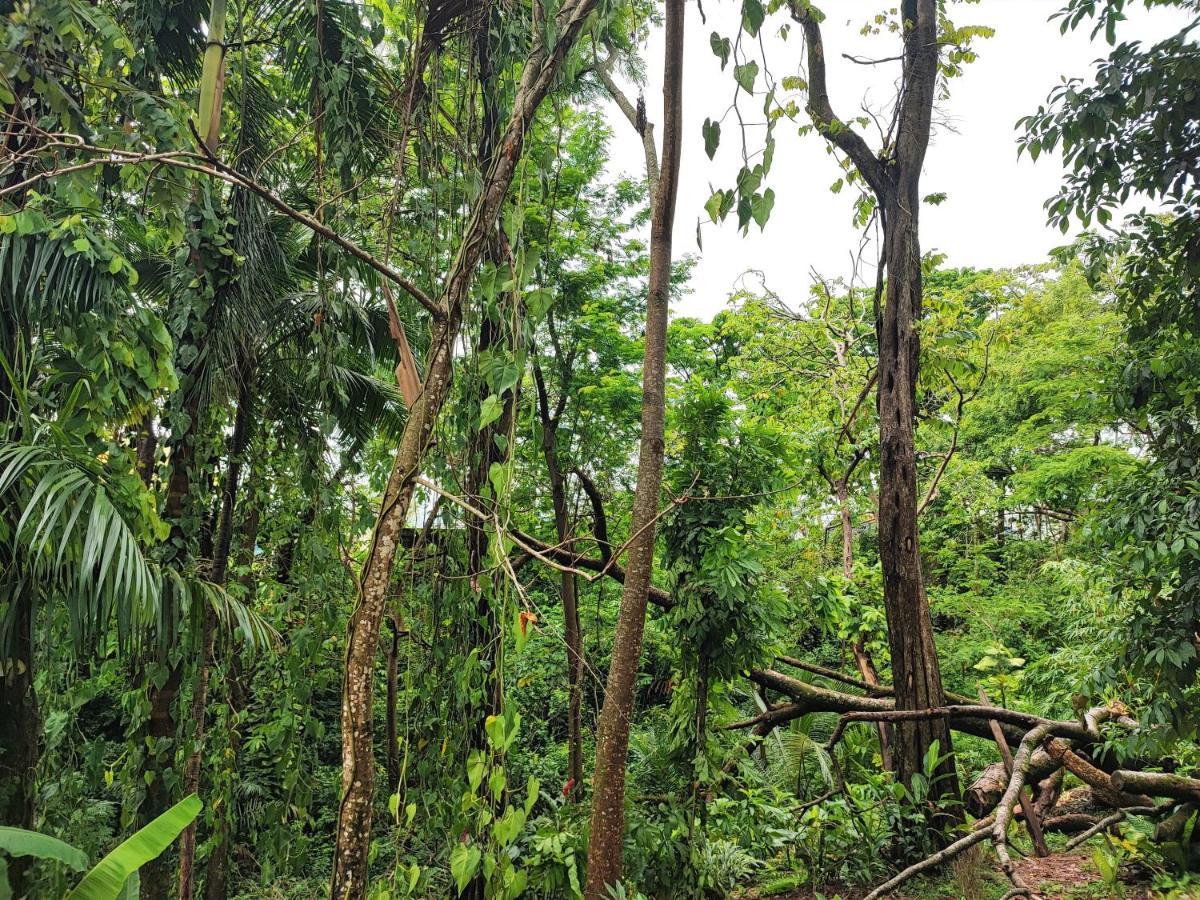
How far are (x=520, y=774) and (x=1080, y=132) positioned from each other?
6.79 m

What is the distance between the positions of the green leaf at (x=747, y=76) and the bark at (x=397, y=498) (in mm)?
758

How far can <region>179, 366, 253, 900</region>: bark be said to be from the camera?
3441mm

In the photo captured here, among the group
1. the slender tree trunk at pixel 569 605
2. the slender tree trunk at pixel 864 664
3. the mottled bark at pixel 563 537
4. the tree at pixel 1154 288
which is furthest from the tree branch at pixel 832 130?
the slender tree trunk at pixel 569 605

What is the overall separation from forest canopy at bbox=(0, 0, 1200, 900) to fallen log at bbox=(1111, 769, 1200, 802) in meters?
0.01

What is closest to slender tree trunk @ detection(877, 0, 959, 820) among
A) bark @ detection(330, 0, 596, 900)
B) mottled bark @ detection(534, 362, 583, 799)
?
mottled bark @ detection(534, 362, 583, 799)

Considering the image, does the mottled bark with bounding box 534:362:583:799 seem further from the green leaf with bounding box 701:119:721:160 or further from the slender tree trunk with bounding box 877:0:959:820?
the green leaf with bounding box 701:119:721:160

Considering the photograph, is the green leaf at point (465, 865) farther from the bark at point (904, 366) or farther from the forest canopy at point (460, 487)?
the bark at point (904, 366)

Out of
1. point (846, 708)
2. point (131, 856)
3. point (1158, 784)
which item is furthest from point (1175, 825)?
point (131, 856)

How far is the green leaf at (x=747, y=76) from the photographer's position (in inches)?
44.4

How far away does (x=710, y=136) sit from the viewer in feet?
3.66

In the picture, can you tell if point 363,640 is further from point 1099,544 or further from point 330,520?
point 1099,544

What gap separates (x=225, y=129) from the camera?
15.1ft

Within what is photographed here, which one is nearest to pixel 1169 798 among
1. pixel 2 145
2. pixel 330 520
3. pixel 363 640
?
pixel 363 640

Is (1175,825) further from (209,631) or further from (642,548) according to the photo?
(209,631)
